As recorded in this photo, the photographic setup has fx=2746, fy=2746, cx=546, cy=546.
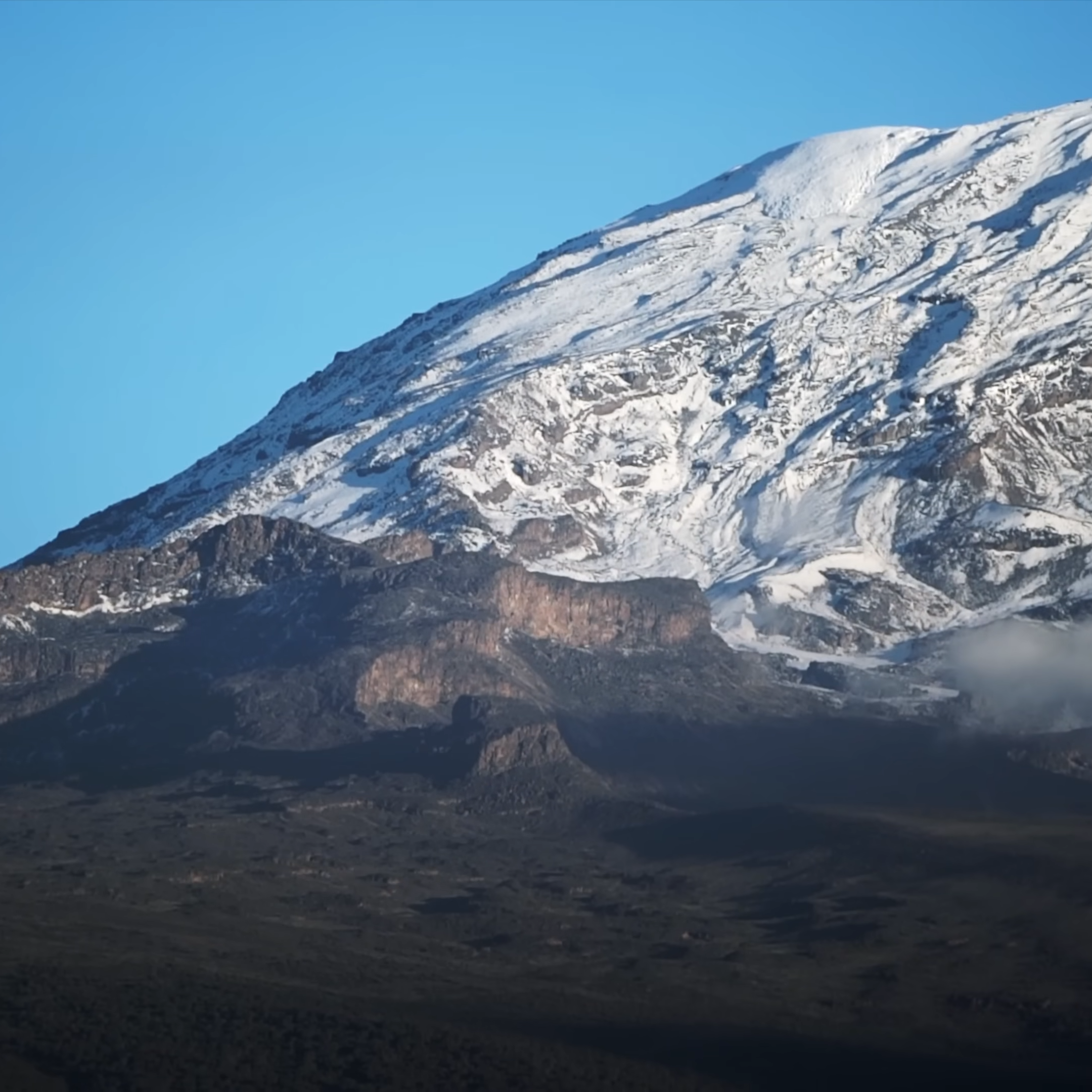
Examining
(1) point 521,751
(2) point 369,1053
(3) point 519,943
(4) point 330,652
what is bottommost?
(3) point 519,943

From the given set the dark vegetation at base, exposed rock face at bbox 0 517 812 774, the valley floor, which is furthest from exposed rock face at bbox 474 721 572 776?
the dark vegetation at base

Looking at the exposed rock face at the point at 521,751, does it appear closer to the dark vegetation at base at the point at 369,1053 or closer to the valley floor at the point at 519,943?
the valley floor at the point at 519,943

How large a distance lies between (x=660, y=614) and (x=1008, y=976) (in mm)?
85893

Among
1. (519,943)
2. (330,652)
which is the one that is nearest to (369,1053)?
(519,943)

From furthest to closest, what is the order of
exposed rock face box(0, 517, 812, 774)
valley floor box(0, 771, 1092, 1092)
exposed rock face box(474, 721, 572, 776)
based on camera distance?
exposed rock face box(0, 517, 812, 774)
exposed rock face box(474, 721, 572, 776)
valley floor box(0, 771, 1092, 1092)

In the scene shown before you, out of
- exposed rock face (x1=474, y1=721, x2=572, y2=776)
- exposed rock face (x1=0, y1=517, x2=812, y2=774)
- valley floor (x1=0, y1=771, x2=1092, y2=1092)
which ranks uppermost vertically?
exposed rock face (x1=0, y1=517, x2=812, y2=774)

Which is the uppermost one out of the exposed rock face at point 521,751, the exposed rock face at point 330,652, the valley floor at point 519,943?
Result: the exposed rock face at point 330,652

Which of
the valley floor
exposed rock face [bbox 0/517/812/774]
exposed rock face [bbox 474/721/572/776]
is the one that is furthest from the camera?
exposed rock face [bbox 0/517/812/774]

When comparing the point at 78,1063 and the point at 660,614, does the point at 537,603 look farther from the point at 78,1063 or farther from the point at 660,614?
the point at 78,1063

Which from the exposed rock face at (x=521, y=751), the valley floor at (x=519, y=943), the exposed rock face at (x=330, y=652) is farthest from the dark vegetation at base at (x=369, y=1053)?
the exposed rock face at (x=330, y=652)

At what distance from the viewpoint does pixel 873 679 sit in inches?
7594

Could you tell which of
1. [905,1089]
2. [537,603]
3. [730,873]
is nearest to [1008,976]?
[905,1089]

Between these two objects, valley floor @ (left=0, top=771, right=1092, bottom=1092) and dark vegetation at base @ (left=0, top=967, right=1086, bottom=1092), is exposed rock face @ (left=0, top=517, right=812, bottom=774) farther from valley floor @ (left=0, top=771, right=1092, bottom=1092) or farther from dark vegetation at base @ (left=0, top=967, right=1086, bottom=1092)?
dark vegetation at base @ (left=0, top=967, right=1086, bottom=1092)

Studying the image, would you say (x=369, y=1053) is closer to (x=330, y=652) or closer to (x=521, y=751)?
(x=521, y=751)
